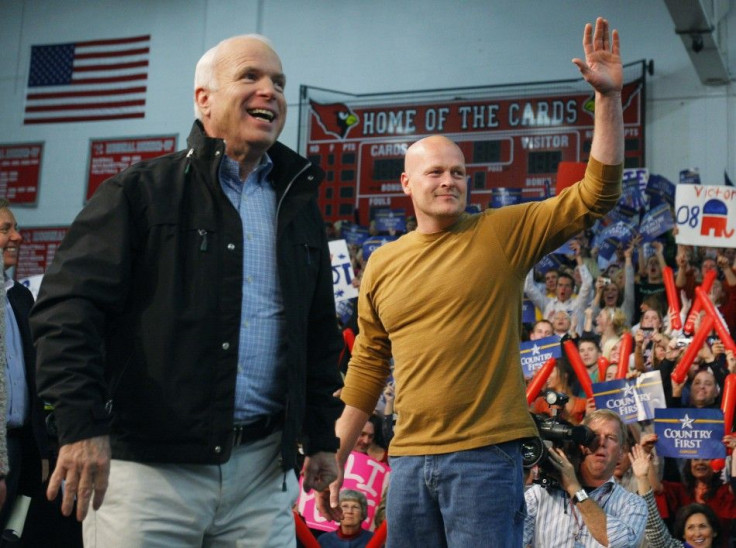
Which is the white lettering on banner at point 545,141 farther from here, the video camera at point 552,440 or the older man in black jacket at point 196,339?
the older man in black jacket at point 196,339

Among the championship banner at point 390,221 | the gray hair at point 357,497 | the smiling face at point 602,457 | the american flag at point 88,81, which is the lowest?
the gray hair at point 357,497

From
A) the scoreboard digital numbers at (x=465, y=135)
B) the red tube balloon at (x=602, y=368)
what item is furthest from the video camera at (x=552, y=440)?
the scoreboard digital numbers at (x=465, y=135)

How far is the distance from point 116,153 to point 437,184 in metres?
13.4

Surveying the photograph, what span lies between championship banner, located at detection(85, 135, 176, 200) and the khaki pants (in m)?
13.6

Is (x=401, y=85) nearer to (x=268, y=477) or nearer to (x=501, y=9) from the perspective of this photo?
(x=501, y=9)

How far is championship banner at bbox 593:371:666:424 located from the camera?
565cm

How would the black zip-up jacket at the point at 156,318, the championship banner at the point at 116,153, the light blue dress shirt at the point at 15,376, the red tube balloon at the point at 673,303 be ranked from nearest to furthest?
the black zip-up jacket at the point at 156,318 → the light blue dress shirt at the point at 15,376 → the red tube balloon at the point at 673,303 → the championship banner at the point at 116,153

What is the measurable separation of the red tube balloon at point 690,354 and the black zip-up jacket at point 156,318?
179 inches

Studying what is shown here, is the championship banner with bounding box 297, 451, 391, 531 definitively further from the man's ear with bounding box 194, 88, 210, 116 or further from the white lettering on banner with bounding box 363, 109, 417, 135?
the white lettering on banner with bounding box 363, 109, 417, 135

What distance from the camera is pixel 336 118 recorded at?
1389 centimetres

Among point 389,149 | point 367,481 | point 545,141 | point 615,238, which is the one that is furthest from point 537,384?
point 389,149

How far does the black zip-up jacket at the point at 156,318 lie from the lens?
1788 millimetres

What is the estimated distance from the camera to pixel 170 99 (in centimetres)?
A: 1535

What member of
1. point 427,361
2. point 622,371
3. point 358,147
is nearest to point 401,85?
point 358,147
